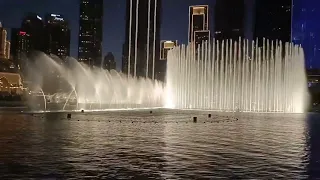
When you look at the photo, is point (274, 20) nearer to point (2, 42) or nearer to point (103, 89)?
point (2, 42)

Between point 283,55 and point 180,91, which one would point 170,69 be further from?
point 283,55

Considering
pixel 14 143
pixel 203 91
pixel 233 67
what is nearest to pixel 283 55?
pixel 233 67

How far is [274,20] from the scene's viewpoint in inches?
7215

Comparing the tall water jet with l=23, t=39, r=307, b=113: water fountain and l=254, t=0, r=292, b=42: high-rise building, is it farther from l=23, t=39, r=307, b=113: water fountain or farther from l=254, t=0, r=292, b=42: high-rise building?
l=254, t=0, r=292, b=42: high-rise building

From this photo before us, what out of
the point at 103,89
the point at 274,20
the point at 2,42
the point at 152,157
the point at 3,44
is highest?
the point at 274,20

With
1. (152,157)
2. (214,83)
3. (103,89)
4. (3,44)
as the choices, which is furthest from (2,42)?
(152,157)

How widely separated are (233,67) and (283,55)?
644 centimetres

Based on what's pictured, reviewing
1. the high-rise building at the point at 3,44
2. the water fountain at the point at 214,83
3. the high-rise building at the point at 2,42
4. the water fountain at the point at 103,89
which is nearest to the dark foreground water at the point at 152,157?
the water fountain at the point at 103,89

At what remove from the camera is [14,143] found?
13.8 meters

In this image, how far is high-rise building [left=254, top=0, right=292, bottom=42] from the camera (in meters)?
182

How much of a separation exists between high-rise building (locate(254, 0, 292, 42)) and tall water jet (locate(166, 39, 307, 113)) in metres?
130

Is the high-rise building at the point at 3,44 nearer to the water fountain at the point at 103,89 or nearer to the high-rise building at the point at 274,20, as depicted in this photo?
the water fountain at the point at 103,89

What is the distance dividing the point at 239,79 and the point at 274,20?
137m

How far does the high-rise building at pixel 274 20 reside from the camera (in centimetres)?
18175
